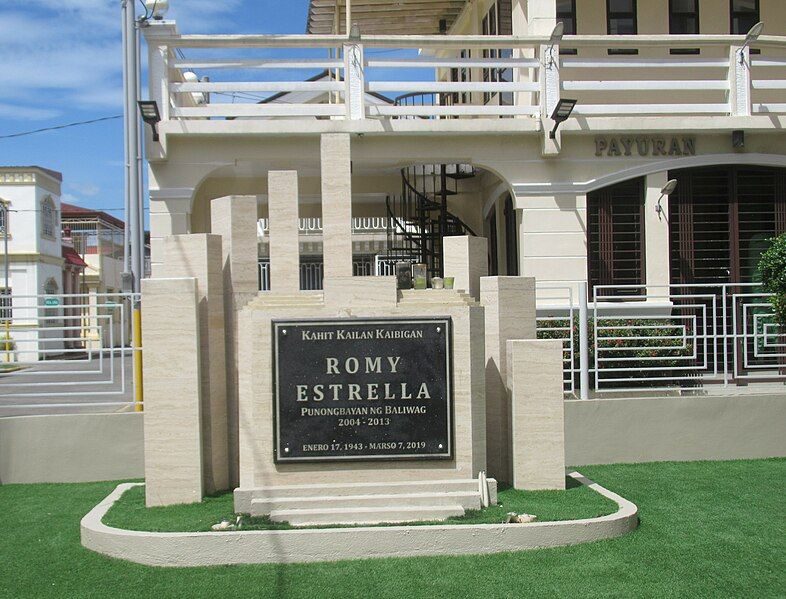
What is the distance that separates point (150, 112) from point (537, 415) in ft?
24.4

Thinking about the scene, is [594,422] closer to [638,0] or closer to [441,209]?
[441,209]

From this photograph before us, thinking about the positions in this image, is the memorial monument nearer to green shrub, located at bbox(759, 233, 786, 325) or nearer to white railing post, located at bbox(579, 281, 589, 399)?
white railing post, located at bbox(579, 281, 589, 399)

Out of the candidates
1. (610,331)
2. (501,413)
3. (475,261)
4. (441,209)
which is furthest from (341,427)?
(441,209)

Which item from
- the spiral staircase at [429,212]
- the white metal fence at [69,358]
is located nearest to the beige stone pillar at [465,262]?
the white metal fence at [69,358]

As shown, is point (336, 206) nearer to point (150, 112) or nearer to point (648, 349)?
point (648, 349)

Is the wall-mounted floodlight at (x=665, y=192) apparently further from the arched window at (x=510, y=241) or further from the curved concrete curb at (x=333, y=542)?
the curved concrete curb at (x=333, y=542)

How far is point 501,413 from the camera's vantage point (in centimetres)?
821

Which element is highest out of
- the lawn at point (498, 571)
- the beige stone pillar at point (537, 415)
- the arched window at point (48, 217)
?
the arched window at point (48, 217)

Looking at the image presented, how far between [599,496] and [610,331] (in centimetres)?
393

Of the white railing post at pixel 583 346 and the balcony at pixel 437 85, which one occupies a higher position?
the balcony at pixel 437 85

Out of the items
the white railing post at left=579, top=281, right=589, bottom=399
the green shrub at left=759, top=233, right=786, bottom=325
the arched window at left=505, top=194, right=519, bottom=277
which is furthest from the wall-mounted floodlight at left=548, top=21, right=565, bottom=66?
the green shrub at left=759, top=233, right=786, bottom=325

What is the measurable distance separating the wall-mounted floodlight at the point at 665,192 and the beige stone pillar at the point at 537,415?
5.73 meters

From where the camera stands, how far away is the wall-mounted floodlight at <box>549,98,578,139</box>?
39.2 feet

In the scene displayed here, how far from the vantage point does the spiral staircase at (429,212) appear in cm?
1540
